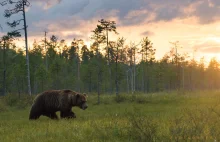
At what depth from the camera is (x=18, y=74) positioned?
207 ft

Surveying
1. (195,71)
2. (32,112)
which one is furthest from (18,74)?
(195,71)

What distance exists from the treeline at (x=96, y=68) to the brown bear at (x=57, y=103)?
19.2 meters

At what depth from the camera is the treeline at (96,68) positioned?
57469mm

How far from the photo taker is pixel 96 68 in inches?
2849

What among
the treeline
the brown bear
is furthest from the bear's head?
the treeline

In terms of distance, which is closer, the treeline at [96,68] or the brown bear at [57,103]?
the brown bear at [57,103]

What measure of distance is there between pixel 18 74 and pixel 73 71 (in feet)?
130

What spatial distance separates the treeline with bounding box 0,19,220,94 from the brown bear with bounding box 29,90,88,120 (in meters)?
19.2

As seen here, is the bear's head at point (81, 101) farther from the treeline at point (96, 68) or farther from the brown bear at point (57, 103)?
the treeline at point (96, 68)

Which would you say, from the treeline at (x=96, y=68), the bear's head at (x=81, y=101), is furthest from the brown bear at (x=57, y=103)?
the treeline at (x=96, y=68)

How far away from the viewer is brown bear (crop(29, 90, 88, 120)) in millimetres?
16641

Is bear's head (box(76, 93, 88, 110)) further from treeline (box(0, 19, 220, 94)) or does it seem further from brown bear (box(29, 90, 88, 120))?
treeline (box(0, 19, 220, 94))

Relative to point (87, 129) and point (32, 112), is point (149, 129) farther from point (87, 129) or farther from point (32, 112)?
point (32, 112)

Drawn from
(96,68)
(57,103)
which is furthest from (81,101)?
(96,68)
